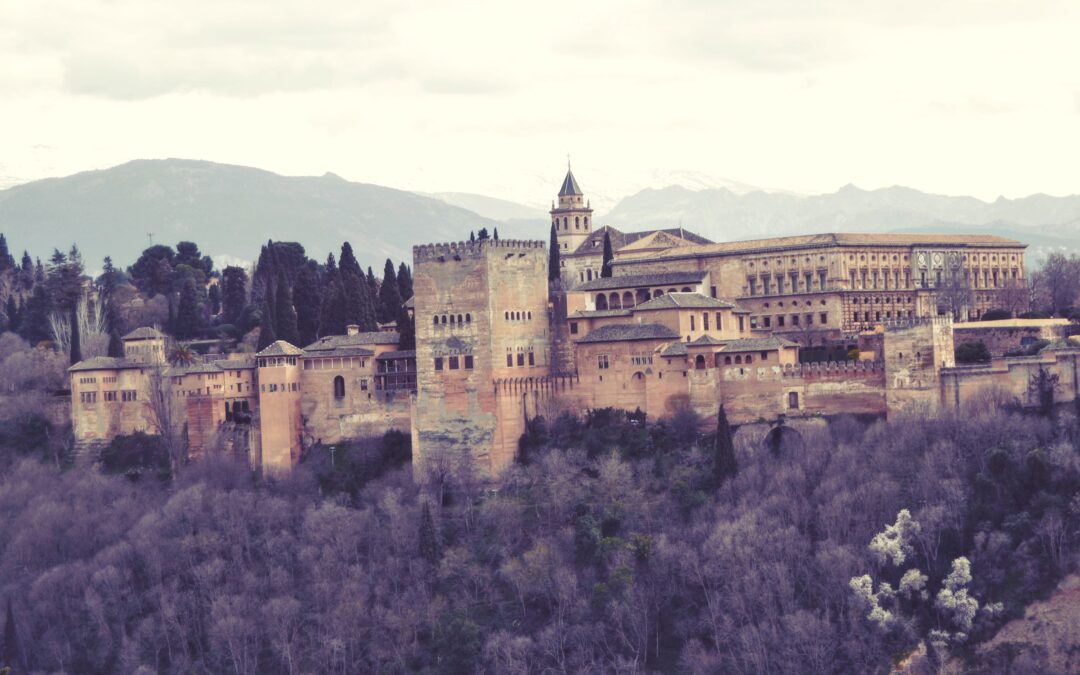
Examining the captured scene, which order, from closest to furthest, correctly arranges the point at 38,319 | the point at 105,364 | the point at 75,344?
the point at 105,364
the point at 75,344
the point at 38,319

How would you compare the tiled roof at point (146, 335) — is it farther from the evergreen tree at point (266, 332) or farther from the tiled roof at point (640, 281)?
the tiled roof at point (640, 281)

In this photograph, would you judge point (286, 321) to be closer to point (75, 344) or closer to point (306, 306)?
point (306, 306)

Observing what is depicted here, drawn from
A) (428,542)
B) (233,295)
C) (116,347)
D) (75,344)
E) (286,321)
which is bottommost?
(428,542)

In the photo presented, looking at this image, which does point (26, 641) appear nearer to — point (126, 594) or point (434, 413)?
point (126, 594)

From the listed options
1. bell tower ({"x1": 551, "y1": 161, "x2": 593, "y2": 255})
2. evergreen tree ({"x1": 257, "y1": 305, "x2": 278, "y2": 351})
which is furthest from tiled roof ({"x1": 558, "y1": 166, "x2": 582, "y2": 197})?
evergreen tree ({"x1": 257, "y1": 305, "x2": 278, "y2": 351})

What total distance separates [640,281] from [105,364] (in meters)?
Answer: 19.0

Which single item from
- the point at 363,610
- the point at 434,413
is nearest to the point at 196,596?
the point at 363,610

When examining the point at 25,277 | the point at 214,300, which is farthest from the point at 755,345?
the point at 25,277

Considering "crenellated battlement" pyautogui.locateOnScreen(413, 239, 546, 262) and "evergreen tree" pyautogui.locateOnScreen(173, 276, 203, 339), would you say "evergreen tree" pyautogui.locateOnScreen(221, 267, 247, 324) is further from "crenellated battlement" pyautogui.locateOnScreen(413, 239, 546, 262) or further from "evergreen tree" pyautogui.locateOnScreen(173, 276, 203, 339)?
"crenellated battlement" pyautogui.locateOnScreen(413, 239, 546, 262)

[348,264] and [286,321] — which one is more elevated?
[348,264]

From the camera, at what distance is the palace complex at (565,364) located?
2025 inches

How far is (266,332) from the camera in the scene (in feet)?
209

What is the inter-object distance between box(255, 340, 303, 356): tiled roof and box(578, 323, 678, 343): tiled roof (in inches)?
387

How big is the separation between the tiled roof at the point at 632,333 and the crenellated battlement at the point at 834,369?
3.92 metres
